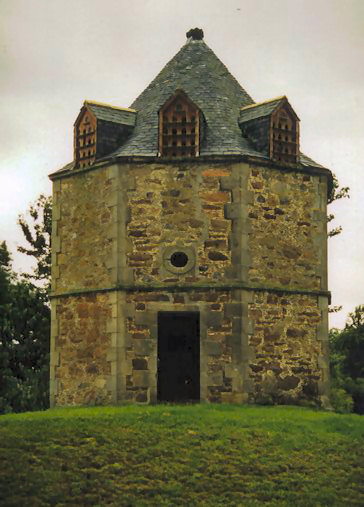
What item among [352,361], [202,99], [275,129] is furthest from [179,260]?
[352,361]

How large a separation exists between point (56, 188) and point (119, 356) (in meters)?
4.73

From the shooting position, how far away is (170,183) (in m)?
20.0

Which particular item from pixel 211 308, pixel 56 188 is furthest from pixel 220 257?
pixel 56 188

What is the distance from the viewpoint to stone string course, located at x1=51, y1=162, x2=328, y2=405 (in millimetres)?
19203

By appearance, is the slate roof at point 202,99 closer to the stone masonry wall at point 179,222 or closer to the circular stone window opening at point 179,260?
the stone masonry wall at point 179,222

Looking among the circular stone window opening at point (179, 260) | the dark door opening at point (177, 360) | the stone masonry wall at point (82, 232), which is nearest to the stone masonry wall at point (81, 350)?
the stone masonry wall at point (82, 232)

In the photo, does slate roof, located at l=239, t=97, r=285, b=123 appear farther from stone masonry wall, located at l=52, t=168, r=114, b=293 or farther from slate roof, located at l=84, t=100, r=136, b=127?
stone masonry wall, located at l=52, t=168, r=114, b=293

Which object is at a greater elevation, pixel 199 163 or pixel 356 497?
pixel 199 163

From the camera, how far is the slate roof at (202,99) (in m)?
20.5

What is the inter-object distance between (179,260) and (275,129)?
3.91 m

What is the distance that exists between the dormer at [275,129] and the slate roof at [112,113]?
106 inches

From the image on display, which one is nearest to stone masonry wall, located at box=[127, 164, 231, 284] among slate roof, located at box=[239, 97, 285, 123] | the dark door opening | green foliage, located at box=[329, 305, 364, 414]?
slate roof, located at box=[239, 97, 285, 123]

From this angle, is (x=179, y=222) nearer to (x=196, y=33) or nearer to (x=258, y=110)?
(x=258, y=110)

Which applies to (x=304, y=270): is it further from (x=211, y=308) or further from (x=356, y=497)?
(x=356, y=497)
